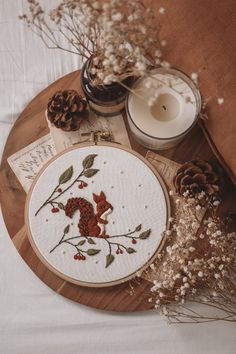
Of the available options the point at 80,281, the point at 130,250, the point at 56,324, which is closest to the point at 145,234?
the point at 130,250

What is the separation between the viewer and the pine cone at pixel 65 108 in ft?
2.45

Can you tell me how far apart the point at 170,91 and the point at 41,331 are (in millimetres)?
541

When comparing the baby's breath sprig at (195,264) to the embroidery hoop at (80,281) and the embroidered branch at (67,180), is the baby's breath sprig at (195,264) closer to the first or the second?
the embroidery hoop at (80,281)

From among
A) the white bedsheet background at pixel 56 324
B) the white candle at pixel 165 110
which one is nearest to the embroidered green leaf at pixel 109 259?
the white bedsheet background at pixel 56 324

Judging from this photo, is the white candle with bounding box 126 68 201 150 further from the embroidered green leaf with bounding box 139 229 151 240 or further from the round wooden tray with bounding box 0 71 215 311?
the embroidered green leaf with bounding box 139 229 151 240

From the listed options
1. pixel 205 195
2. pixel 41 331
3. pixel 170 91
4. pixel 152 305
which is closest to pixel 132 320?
pixel 152 305

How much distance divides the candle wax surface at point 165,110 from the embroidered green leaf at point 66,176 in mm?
156

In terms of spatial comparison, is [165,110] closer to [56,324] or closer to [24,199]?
[24,199]

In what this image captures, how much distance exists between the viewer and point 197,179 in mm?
732

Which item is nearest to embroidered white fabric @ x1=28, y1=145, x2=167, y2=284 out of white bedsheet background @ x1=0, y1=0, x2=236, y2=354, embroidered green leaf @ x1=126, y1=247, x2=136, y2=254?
embroidered green leaf @ x1=126, y1=247, x2=136, y2=254

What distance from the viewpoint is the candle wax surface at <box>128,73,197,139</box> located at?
2.32ft

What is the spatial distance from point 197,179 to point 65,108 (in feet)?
0.89

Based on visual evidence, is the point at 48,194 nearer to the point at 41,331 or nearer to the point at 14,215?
the point at 14,215

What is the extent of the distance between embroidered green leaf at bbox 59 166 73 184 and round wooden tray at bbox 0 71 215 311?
8 cm
